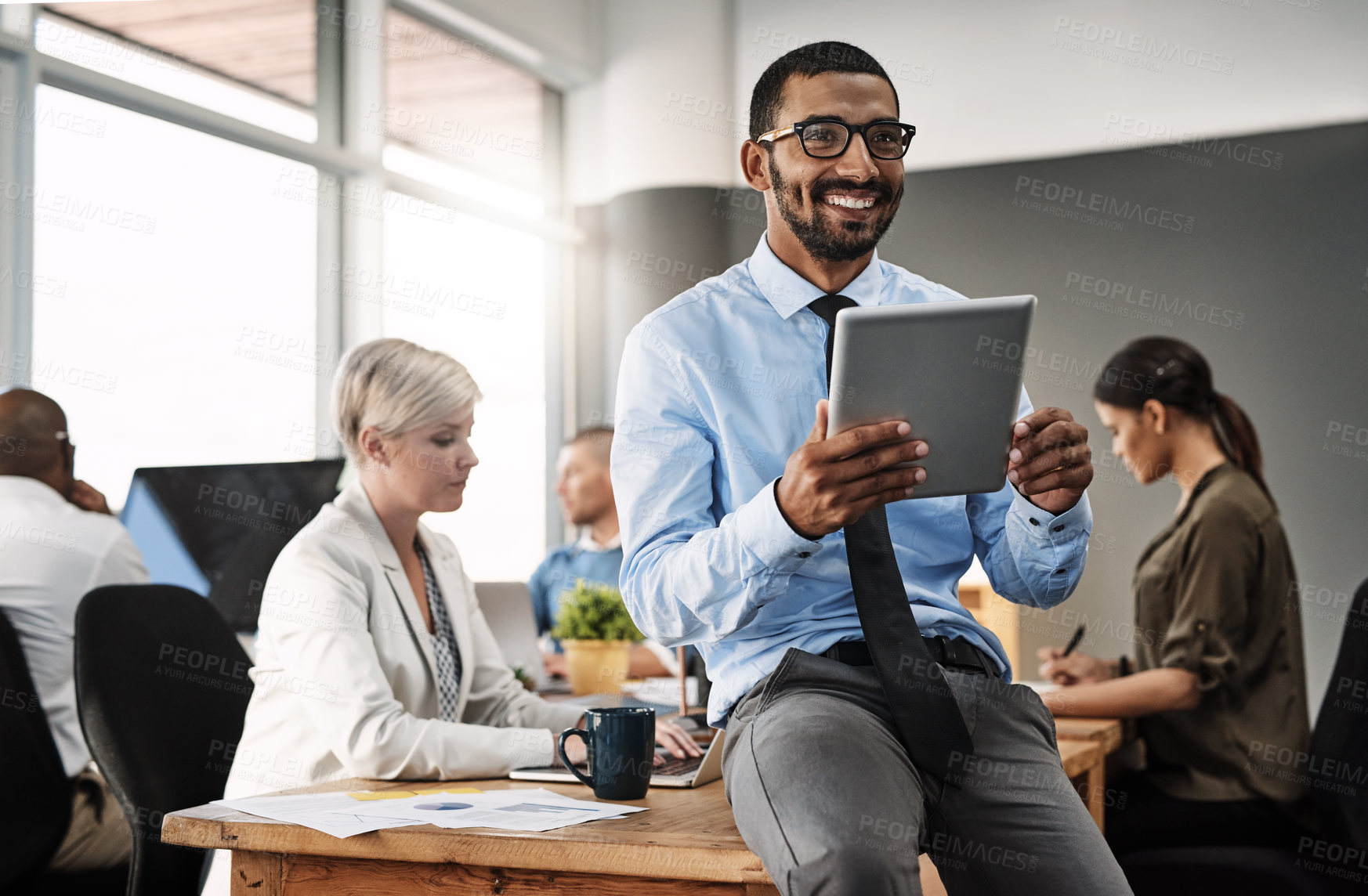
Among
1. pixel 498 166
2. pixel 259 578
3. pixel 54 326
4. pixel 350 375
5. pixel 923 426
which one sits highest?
pixel 498 166

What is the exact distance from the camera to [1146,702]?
247 cm

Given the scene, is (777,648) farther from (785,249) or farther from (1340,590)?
(1340,590)

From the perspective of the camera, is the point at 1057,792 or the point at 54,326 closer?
the point at 1057,792

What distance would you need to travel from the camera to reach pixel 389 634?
201 cm

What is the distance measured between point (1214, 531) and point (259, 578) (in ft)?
7.65

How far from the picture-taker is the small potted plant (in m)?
2.79

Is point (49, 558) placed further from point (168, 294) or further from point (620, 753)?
point (620, 753)

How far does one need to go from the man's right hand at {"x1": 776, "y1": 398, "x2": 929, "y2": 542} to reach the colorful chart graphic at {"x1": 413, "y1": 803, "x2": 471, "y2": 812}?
562 mm

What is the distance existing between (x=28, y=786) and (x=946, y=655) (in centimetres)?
202

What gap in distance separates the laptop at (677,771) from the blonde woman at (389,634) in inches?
1.0

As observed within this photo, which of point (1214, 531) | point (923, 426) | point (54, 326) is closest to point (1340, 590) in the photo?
point (1214, 531)
